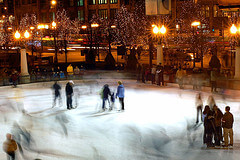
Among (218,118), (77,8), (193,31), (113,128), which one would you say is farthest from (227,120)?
(77,8)

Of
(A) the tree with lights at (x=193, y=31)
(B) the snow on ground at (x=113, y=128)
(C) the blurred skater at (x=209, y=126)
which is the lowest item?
(B) the snow on ground at (x=113, y=128)

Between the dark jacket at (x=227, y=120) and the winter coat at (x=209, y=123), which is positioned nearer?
the dark jacket at (x=227, y=120)

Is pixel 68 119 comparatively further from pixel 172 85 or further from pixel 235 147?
pixel 172 85

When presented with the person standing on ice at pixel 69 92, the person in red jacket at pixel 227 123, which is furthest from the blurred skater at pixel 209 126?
the person standing on ice at pixel 69 92

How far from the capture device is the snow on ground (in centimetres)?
1133

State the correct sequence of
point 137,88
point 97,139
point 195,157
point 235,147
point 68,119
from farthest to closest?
point 137,88
point 68,119
point 97,139
point 235,147
point 195,157

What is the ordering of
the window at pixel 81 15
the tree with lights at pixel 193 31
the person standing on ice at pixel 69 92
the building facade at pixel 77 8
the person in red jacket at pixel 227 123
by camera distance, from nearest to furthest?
the person in red jacket at pixel 227 123 < the person standing on ice at pixel 69 92 < the tree with lights at pixel 193 31 < the building facade at pixel 77 8 < the window at pixel 81 15

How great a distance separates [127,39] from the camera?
2062 inches

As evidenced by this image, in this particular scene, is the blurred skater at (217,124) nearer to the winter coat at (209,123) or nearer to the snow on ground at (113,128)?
the winter coat at (209,123)

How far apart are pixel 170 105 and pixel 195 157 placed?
8305 mm

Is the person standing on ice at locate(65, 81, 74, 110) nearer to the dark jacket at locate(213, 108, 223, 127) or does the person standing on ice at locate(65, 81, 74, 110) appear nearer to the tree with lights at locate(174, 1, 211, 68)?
the dark jacket at locate(213, 108, 223, 127)

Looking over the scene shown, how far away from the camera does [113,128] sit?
14539 mm

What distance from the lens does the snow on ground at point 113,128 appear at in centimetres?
1133

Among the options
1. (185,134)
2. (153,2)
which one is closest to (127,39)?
(153,2)
